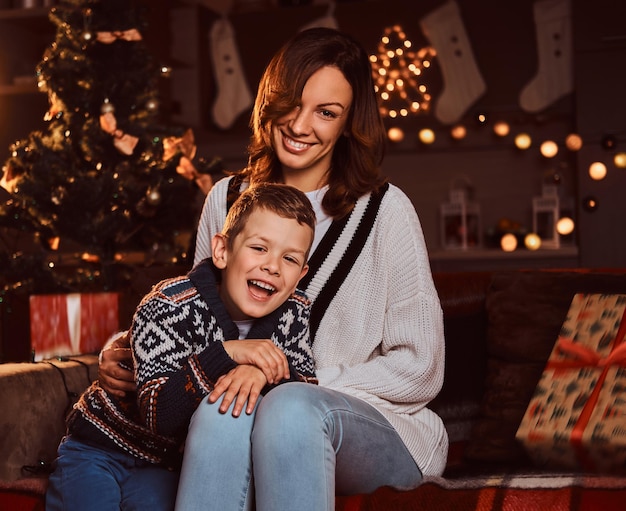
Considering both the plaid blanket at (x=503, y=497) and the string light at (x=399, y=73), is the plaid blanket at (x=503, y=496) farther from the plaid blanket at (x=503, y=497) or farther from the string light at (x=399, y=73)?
the string light at (x=399, y=73)

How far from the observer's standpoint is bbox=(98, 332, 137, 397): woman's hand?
1661 mm

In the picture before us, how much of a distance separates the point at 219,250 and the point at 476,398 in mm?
782

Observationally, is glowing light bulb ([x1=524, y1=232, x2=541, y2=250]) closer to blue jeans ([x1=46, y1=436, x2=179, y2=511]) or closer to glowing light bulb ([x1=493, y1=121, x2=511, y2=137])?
glowing light bulb ([x1=493, y1=121, x2=511, y2=137])

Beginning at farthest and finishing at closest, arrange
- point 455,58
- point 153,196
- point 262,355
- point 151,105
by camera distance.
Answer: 1. point 455,58
2. point 151,105
3. point 153,196
4. point 262,355

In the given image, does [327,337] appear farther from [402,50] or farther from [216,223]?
[402,50]

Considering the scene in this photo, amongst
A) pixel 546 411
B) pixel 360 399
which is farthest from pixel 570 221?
pixel 360 399

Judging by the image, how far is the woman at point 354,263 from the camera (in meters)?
1.62

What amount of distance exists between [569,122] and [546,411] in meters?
2.72

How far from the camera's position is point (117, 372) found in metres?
1.68

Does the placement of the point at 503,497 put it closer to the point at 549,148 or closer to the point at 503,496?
the point at 503,496

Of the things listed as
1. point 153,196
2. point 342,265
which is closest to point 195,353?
point 342,265

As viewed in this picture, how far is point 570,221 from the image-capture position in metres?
4.07

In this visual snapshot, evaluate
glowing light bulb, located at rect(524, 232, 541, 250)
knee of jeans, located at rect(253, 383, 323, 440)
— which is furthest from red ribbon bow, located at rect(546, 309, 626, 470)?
glowing light bulb, located at rect(524, 232, 541, 250)

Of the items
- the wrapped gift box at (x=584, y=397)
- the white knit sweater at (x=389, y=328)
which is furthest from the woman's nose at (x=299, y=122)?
the wrapped gift box at (x=584, y=397)
